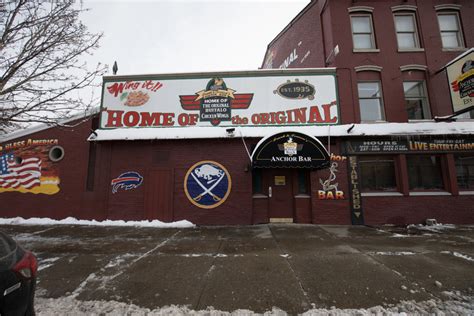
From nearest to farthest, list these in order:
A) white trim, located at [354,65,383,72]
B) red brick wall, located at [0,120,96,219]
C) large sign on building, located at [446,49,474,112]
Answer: large sign on building, located at [446,49,474,112] < red brick wall, located at [0,120,96,219] < white trim, located at [354,65,383,72]

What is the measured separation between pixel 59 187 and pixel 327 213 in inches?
474

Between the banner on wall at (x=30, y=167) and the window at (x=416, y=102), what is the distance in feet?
54.6

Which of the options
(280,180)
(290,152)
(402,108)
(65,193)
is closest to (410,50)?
(402,108)

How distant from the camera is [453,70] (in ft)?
28.1

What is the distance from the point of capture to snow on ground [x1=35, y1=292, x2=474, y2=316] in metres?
2.93

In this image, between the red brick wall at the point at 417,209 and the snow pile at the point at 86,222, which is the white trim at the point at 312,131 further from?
the snow pile at the point at 86,222

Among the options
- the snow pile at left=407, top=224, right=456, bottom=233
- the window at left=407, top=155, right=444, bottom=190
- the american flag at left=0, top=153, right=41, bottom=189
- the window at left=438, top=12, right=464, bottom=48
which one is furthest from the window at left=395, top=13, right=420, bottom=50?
the american flag at left=0, top=153, right=41, bottom=189

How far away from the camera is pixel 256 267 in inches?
173

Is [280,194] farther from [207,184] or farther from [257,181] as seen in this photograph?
[207,184]

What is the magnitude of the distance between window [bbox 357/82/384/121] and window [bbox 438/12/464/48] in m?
4.39

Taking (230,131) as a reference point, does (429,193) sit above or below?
below

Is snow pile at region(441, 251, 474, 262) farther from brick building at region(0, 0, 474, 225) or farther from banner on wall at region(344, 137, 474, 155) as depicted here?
banner on wall at region(344, 137, 474, 155)

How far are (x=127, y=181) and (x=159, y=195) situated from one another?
1.63 metres

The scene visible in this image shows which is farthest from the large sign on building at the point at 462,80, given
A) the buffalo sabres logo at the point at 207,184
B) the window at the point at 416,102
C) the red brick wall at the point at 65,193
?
the red brick wall at the point at 65,193
